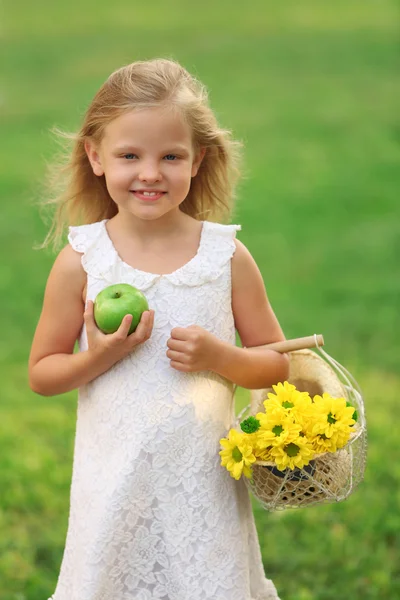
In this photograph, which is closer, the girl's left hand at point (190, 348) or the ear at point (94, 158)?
the girl's left hand at point (190, 348)

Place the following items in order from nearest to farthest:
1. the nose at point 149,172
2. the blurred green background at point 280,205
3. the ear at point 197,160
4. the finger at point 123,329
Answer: the finger at point 123,329, the nose at point 149,172, the ear at point 197,160, the blurred green background at point 280,205

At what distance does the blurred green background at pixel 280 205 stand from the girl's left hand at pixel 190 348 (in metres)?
0.77

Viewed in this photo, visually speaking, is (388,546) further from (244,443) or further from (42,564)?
(244,443)

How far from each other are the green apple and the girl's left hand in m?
0.12

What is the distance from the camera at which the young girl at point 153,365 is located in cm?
291

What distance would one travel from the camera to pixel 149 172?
287 cm

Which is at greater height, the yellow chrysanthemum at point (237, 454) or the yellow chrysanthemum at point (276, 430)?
the yellow chrysanthemum at point (276, 430)

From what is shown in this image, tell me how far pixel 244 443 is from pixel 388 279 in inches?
208

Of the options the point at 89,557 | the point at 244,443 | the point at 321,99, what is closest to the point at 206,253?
the point at 244,443

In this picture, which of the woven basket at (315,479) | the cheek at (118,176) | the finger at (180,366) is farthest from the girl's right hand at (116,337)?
the woven basket at (315,479)

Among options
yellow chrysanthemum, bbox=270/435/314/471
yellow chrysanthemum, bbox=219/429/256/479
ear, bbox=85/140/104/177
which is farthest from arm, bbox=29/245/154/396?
yellow chrysanthemum, bbox=270/435/314/471

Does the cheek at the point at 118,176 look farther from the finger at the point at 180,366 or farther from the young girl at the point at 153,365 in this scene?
the finger at the point at 180,366

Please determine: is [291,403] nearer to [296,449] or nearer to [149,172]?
[296,449]

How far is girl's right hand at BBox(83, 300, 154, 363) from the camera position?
280 cm
